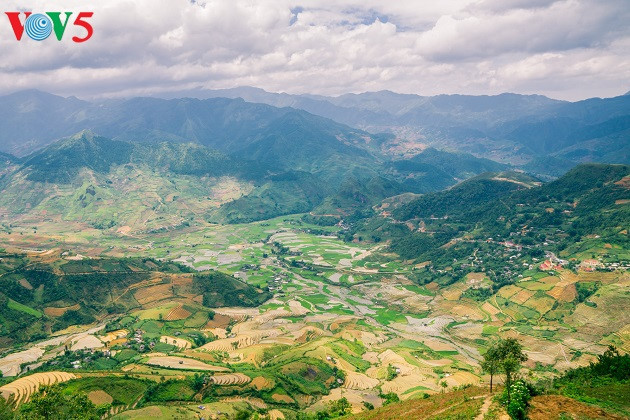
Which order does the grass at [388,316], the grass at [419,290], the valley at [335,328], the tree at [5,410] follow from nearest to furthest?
the tree at [5,410]
the valley at [335,328]
the grass at [388,316]
the grass at [419,290]

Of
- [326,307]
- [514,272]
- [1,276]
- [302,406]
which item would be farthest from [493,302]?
[1,276]

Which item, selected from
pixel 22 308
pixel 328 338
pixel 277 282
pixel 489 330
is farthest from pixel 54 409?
pixel 277 282

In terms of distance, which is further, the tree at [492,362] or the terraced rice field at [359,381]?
the terraced rice field at [359,381]

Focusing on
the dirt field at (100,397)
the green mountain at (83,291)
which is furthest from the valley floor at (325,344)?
the green mountain at (83,291)

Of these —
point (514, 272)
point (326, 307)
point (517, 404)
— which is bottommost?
point (326, 307)

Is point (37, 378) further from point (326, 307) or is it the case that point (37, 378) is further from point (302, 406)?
point (326, 307)

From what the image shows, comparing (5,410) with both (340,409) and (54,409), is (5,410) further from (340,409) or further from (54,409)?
(340,409)

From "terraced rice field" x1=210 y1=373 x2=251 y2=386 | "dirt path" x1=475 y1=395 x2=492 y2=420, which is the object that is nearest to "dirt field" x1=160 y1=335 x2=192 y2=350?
"terraced rice field" x1=210 y1=373 x2=251 y2=386

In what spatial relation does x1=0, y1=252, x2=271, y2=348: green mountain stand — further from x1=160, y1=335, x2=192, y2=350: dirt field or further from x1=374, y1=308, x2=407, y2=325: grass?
x1=374, y1=308, x2=407, y2=325: grass

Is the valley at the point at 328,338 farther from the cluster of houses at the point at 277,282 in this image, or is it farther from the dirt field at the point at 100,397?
the cluster of houses at the point at 277,282
